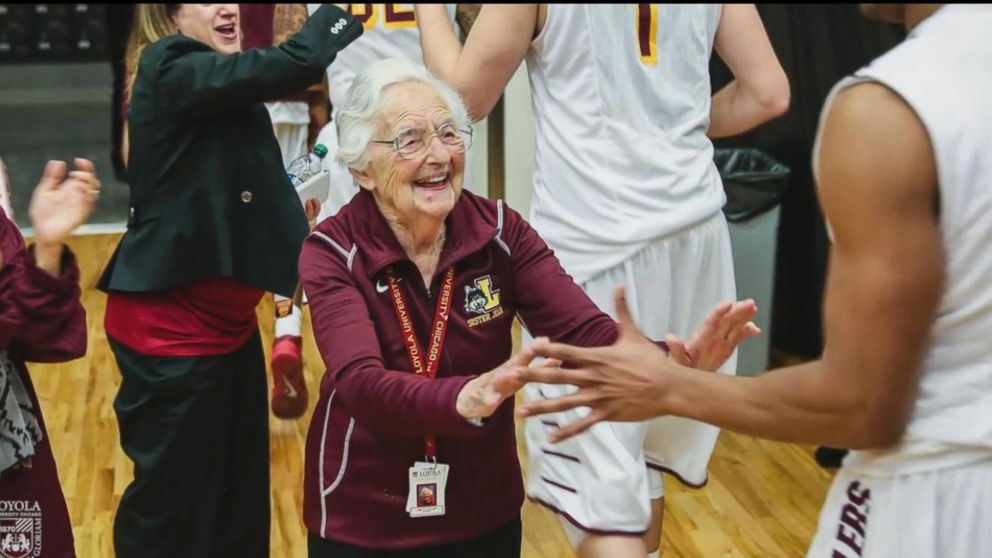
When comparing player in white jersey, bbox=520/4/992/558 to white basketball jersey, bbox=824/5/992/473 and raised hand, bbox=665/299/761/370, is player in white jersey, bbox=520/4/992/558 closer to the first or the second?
white basketball jersey, bbox=824/5/992/473

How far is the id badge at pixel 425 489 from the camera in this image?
7.25 ft

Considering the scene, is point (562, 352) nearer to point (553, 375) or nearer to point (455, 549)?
point (553, 375)

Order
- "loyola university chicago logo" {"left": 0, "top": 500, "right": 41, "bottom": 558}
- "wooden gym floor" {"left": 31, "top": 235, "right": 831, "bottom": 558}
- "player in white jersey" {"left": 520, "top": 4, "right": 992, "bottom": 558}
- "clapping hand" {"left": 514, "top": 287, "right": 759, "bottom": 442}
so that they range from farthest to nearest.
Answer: "wooden gym floor" {"left": 31, "top": 235, "right": 831, "bottom": 558}
"loyola university chicago logo" {"left": 0, "top": 500, "right": 41, "bottom": 558}
"clapping hand" {"left": 514, "top": 287, "right": 759, "bottom": 442}
"player in white jersey" {"left": 520, "top": 4, "right": 992, "bottom": 558}

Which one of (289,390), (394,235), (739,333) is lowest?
(289,390)

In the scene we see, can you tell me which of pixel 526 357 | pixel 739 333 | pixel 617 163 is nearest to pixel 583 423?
pixel 526 357

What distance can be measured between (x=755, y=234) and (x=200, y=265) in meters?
2.70

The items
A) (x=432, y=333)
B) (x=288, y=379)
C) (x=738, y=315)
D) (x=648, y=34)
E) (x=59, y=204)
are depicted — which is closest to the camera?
(x=738, y=315)

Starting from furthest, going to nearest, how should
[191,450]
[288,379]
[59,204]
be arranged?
[288,379]
[191,450]
[59,204]

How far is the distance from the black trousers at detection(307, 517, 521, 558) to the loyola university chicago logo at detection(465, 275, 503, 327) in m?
0.38

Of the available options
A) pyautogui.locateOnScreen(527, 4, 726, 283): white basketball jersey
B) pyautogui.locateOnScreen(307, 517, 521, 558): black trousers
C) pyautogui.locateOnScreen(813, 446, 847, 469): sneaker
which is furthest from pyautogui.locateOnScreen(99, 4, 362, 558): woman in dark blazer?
pyautogui.locateOnScreen(813, 446, 847, 469): sneaker

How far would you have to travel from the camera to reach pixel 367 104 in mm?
2291

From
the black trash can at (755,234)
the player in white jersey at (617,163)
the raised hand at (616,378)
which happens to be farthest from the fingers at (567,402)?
the black trash can at (755,234)

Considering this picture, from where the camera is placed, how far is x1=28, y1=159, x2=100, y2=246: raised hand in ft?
7.84

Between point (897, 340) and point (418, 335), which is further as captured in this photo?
point (418, 335)
